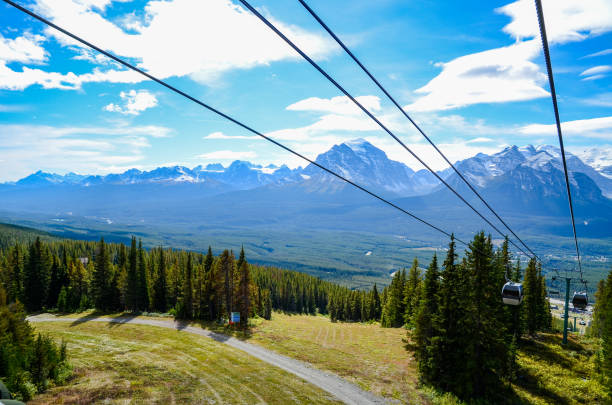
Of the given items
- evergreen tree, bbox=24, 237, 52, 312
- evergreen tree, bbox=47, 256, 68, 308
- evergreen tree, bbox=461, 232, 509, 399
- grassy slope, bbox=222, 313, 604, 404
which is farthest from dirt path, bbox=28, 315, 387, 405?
evergreen tree, bbox=47, 256, 68, 308

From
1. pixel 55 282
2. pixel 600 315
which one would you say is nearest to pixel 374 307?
pixel 600 315

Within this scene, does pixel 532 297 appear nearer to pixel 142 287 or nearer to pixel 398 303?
pixel 398 303

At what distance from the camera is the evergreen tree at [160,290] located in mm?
74500

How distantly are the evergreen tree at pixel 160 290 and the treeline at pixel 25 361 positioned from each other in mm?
43396

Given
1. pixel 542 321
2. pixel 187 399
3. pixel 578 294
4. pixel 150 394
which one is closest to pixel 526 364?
pixel 578 294

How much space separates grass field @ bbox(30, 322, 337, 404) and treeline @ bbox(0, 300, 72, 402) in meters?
1.19

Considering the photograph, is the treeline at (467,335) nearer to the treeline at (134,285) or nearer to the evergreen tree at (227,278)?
the treeline at (134,285)

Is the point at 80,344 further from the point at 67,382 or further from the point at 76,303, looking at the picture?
the point at 76,303

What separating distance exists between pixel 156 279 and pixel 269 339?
39090 mm

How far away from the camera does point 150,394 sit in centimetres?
2772

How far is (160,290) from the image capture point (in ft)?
246

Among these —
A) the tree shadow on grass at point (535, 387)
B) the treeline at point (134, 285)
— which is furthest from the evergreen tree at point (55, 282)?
the tree shadow on grass at point (535, 387)

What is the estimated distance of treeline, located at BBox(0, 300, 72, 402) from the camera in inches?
962

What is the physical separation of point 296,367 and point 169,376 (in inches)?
516
